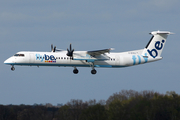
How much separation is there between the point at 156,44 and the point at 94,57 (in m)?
8.78

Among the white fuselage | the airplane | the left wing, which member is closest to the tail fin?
the airplane

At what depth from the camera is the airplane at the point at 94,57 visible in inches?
1537

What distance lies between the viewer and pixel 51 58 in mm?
39469

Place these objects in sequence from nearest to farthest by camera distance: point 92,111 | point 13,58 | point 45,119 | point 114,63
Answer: point 13,58, point 114,63, point 92,111, point 45,119

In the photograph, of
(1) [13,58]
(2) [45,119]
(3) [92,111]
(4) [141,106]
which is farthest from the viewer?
(2) [45,119]

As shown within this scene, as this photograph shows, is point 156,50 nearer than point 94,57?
No

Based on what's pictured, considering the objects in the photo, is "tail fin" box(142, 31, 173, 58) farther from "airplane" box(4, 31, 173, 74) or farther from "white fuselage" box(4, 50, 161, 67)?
"white fuselage" box(4, 50, 161, 67)

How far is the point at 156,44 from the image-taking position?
4403 cm

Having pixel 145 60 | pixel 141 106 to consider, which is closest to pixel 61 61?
pixel 145 60

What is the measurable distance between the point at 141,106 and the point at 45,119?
25.1 m

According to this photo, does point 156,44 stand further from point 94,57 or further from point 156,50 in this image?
point 94,57

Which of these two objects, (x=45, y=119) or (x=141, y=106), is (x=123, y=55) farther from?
(x=45, y=119)

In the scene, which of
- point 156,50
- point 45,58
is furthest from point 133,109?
point 45,58

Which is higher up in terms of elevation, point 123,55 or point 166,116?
point 123,55
